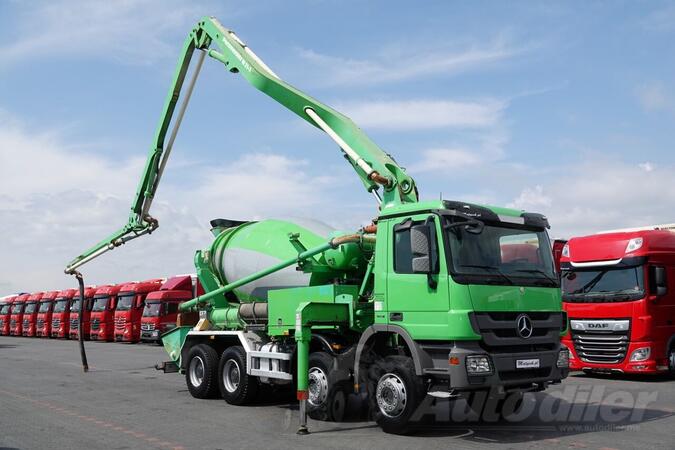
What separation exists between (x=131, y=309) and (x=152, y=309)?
9.17 ft

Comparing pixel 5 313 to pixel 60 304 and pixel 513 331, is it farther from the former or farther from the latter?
pixel 513 331

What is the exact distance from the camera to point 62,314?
40719mm

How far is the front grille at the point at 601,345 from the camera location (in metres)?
14.0

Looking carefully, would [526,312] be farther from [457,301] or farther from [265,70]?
[265,70]

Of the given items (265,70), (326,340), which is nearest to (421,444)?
(326,340)

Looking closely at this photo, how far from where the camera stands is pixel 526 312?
8.63 metres

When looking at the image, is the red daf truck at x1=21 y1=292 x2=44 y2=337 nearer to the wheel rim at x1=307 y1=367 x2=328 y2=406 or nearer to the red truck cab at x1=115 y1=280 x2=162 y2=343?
the red truck cab at x1=115 y1=280 x2=162 y2=343

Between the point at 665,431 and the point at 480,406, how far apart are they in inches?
98.7

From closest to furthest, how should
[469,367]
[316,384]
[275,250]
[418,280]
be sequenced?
1. [469,367]
2. [418,280]
3. [316,384]
4. [275,250]

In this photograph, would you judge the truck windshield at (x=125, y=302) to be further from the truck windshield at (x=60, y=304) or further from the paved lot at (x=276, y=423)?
the paved lot at (x=276, y=423)

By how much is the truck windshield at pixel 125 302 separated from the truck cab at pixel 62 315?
7.07 m

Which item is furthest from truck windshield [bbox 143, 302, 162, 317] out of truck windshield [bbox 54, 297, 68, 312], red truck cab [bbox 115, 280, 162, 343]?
truck windshield [bbox 54, 297, 68, 312]

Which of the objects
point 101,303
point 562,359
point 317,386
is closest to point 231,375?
point 317,386

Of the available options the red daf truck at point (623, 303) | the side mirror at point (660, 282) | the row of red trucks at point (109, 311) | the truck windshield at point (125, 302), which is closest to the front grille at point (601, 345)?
the red daf truck at point (623, 303)
